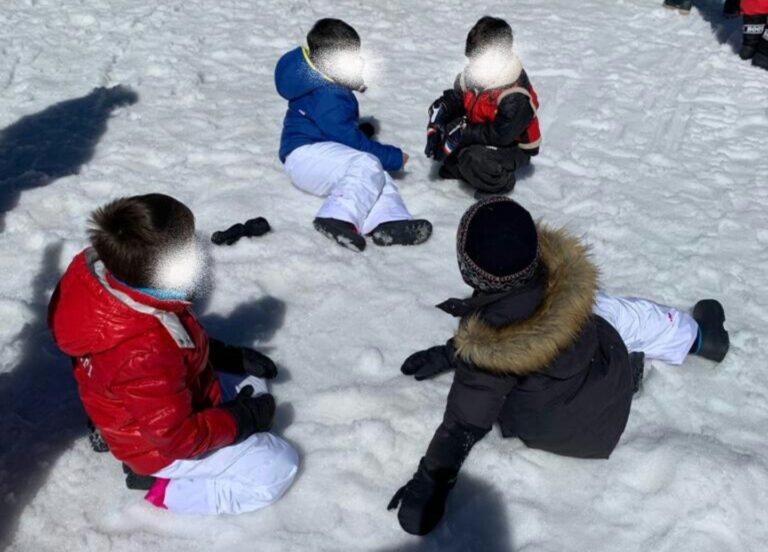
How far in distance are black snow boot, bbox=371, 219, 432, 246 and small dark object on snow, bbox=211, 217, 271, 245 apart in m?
0.63

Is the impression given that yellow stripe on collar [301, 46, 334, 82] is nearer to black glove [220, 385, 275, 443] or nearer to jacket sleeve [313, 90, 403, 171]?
jacket sleeve [313, 90, 403, 171]

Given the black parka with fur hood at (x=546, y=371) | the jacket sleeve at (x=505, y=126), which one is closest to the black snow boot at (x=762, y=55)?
the jacket sleeve at (x=505, y=126)

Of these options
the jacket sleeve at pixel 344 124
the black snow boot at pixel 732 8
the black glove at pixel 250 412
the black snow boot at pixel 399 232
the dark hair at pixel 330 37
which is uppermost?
the dark hair at pixel 330 37

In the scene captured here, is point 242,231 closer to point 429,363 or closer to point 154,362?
point 429,363

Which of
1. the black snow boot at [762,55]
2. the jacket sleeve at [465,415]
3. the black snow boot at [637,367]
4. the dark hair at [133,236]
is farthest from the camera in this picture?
the black snow boot at [762,55]

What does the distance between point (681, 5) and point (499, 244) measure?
7.56 metres

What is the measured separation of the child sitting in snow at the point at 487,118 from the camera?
4.51 m

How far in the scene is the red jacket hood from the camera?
2.19m

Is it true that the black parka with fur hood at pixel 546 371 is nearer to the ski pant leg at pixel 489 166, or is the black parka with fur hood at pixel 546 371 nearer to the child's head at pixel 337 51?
the ski pant leg at pixel 489 166

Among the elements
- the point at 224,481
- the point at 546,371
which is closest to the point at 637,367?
the point at 546,371

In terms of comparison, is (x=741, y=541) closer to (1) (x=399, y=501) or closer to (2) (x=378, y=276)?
(1) (x=399, y=501)

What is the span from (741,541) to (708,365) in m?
1.01

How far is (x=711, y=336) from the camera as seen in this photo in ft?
11.1

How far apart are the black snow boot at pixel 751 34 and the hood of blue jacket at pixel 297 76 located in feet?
16.6
